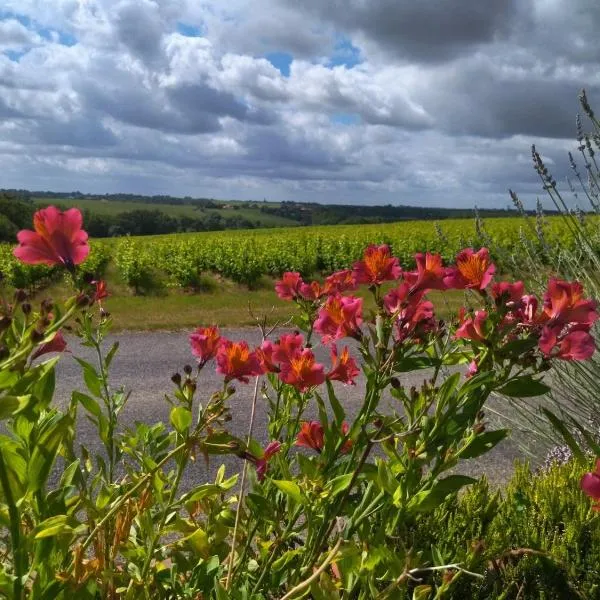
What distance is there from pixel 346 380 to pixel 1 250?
1493cm

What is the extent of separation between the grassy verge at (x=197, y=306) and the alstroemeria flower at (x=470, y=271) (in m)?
7.55

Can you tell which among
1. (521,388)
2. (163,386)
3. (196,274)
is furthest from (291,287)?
(196,274)

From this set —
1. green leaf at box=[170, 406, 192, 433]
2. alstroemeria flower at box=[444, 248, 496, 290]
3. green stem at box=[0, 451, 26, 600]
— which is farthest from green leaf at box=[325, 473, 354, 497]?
green stem at box=[0, 451, 26, 600]

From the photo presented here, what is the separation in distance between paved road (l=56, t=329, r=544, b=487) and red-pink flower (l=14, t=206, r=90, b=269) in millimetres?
3410

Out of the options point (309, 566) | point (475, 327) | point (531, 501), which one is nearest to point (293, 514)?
point (309, 566)

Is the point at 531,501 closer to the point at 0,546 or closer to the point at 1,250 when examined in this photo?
the point at 0,546

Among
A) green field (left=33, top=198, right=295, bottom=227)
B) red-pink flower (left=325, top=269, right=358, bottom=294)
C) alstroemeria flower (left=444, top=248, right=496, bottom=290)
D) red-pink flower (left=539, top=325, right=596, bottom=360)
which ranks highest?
green field (left=33, top=198, right=295, bottom=227)

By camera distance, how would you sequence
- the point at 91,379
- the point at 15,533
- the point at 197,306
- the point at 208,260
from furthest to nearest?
1. the point at 208,260
2. the point at 197,306
3. the point at 91,379
4. the point at 15,533

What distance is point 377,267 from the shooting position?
4.60ft

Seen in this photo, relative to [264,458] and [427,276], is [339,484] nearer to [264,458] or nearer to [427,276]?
[264,458]

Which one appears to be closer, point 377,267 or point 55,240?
point 55,240

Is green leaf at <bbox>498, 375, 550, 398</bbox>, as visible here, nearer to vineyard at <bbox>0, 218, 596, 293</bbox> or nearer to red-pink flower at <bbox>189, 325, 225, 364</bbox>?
red-pink flower at <bbox>189, 325, 225, 364</bbox>

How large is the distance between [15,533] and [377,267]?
31.3 inches

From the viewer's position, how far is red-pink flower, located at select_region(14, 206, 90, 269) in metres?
1.08
